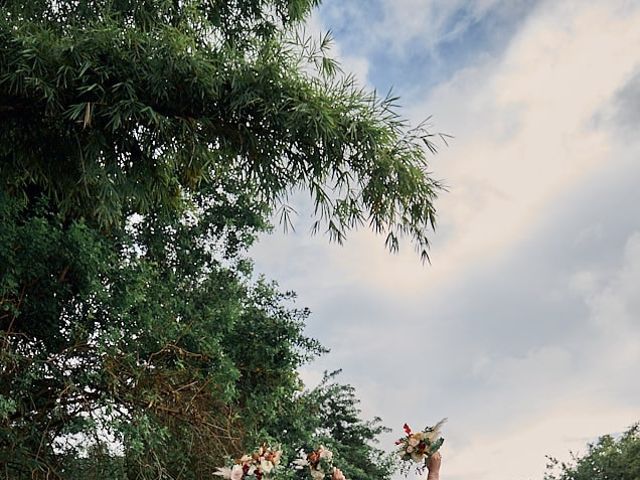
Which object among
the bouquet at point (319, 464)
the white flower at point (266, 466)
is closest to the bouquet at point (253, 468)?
the white flower at point (266, 466)

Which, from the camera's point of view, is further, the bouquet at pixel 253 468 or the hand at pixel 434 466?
the bouquet at pixel 253 468

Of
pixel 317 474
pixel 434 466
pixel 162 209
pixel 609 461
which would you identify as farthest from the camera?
pixel 609 461

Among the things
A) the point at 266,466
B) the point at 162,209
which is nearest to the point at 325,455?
the point at 266,466

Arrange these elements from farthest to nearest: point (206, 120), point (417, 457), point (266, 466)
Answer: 1. point (206, 120)
2. point (266, 466)
3. point (417, 457)

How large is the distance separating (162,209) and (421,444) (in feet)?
13.3

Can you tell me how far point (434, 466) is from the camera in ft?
9.05

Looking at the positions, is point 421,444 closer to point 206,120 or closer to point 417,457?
point 417,457

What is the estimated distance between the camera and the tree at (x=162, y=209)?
4586 mm

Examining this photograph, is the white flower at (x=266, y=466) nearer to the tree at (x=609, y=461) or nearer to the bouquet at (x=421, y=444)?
the bouquet at (x=421, y=444)

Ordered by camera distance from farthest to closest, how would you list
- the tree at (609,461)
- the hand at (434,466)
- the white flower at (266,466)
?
the tree at (609,461) < the white flower at (266,466) < the hand at (434,466)

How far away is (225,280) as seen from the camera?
23.7 ft

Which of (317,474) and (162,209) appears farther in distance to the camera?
(162,209)

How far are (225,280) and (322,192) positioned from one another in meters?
2.43

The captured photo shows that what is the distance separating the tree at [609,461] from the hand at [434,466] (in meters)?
11.1
